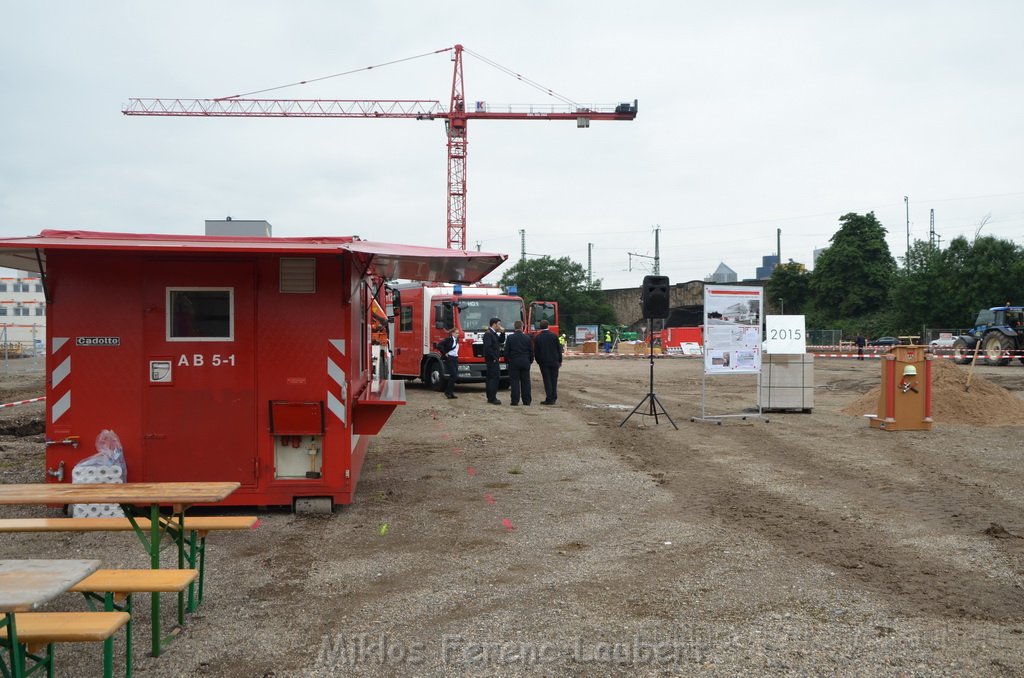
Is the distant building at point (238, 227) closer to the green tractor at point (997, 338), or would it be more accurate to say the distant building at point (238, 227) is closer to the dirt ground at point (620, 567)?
the dirt ground at point (620, 567)

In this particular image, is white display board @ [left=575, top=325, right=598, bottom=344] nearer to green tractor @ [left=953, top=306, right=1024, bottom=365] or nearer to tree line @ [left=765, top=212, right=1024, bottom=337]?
tree line @ [left=765, top=212, right=1024, bottom=337]

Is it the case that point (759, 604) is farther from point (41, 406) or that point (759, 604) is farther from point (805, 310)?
point (805, 310)

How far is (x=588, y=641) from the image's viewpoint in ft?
15.4

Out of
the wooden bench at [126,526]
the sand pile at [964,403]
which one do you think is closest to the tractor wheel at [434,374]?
the sand pile at [964,403]

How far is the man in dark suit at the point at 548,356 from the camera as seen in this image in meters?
18.5

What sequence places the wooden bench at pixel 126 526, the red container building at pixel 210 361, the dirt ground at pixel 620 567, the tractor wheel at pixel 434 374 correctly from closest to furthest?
the dirt ground at pixel 620 567, the wooden bench at pixel 126 526, the red container building at pixel 210 361, the tractor wheel at pixel 434 374

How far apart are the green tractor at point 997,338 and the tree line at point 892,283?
68.9 feet

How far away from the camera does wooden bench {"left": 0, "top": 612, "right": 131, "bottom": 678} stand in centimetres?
352

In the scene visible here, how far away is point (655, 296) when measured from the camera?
14266 millimetres

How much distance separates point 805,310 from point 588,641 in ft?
240

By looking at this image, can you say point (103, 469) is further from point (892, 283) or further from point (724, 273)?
point (724, 273)

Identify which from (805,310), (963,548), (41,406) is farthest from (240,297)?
(805,310)

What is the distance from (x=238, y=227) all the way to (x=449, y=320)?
475 inches

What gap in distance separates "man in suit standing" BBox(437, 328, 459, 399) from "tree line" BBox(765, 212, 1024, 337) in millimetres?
46513
